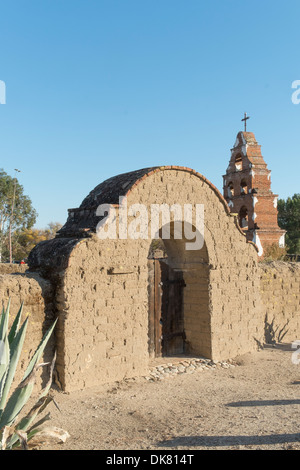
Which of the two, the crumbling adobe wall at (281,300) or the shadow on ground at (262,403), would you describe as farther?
the crumbling adobe wall at (281,300)

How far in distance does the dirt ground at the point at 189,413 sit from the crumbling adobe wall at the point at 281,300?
238cm

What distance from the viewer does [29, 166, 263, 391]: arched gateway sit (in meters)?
6.33

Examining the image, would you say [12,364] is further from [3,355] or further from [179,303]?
[179,303]

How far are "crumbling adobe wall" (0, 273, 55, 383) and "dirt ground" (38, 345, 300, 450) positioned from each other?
2.43ft

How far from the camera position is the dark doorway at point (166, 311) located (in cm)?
827

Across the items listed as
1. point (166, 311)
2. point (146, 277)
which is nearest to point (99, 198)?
point (146, 277)

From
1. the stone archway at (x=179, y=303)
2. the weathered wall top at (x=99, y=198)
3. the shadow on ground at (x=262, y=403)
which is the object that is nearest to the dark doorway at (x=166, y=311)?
the stone archway at (x=179, y=303)

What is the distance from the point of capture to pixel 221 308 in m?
8.39

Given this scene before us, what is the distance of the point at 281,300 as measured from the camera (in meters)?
10.4

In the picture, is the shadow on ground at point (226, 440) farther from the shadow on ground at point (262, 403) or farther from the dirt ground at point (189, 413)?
the shadow on ground at point (262, 403)

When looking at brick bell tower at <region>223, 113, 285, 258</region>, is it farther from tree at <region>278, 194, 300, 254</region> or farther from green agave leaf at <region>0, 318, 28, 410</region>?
green agave leaf at <region>0, 318, 28, 410</region>

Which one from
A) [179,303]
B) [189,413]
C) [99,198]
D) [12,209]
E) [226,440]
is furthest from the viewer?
[12,209]

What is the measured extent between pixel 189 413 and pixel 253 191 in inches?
762
